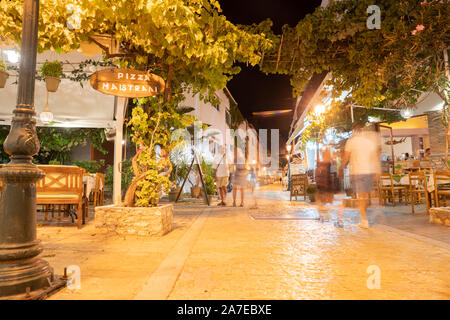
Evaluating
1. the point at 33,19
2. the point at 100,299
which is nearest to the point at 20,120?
the point at 33,19

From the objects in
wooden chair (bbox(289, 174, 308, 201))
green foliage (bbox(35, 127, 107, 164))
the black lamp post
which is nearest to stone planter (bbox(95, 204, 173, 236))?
the black lamp post

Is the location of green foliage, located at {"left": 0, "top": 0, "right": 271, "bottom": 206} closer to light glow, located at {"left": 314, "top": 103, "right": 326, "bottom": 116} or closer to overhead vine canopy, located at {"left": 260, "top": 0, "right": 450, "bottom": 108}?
overhead vine canopy, located at {"left": 260, "top": 0, "right": 450, "bottom": 108}

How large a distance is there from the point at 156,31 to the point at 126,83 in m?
1.09

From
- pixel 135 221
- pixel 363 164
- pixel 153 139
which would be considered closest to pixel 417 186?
pixel 363 164

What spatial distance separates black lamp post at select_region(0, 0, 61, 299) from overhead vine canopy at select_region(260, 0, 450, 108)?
4.27 metres

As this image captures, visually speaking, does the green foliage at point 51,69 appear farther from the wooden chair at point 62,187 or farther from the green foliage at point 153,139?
the green foliage at point 153,139

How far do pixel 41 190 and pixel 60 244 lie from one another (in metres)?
1.77

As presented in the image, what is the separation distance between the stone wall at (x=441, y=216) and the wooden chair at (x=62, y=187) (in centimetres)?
684

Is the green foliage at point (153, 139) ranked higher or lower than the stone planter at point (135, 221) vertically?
higher

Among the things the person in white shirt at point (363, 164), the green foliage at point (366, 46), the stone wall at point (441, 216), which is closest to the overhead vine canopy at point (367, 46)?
the green foliage at point (366, 46)

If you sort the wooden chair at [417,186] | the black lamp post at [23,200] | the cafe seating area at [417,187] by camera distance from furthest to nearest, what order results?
the wooden chair at [417,186] → the cafe seating area at [417,187] → the black lamp post at [23,200]

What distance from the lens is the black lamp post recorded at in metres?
2.12

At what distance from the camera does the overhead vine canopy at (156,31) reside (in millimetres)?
3133

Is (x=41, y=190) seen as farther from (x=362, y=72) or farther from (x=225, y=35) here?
(x=362, y=72)
